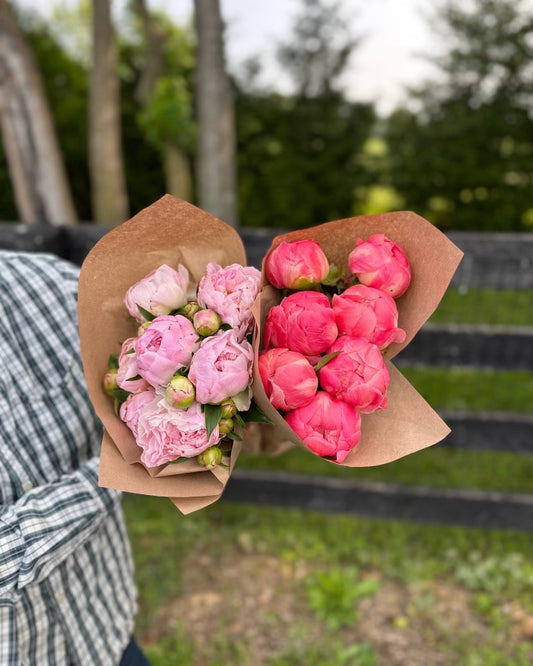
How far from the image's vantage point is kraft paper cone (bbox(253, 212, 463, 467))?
90 cm

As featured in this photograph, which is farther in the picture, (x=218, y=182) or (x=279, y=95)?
(x=279, y=95)

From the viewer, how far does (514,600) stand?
93.6 inches

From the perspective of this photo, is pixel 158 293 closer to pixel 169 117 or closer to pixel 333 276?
pixel 333 276

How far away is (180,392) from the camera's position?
0.78 metres

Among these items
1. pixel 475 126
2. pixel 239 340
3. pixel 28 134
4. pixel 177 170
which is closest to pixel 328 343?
pixel 239 340

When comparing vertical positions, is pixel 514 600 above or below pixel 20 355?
below

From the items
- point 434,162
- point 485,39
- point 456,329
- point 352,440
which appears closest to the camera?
point 352,440

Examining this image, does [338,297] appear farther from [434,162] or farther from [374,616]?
[434,162]

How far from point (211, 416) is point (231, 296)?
176mm

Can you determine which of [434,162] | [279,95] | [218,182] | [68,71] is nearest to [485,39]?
[434,162]

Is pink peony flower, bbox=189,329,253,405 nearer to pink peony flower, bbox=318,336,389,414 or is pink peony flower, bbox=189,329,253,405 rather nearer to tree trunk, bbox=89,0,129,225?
pink peony flower, bbox=318,336,389,414

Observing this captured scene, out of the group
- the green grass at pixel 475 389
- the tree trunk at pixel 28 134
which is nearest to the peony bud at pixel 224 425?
the green grass at pixel 475 389

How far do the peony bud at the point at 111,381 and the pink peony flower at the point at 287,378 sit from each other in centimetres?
25

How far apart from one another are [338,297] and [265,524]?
2251mm
